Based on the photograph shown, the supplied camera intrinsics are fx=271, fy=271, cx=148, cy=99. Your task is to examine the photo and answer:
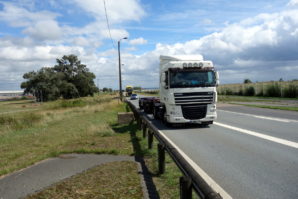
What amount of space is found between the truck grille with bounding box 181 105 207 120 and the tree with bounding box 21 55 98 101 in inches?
3281

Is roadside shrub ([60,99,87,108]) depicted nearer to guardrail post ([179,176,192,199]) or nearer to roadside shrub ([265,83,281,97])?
roadside shrub ([265,83,281,97])

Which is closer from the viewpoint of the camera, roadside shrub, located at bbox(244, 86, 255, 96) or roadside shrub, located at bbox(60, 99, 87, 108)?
roadside shrub, located at bbox(60, 99, 87, 108)

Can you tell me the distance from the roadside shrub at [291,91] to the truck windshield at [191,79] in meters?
30.6

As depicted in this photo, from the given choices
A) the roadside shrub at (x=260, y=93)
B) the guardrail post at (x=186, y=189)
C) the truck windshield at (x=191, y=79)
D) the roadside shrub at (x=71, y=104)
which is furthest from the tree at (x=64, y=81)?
the guardrail post at (x=186, y=189)

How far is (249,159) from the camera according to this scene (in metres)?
6.66

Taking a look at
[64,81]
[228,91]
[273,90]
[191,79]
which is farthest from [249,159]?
[64,81]

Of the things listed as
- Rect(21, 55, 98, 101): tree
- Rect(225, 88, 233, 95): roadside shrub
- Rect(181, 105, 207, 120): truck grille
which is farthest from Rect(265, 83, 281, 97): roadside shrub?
Rect(21, 55, 98, 101): tree

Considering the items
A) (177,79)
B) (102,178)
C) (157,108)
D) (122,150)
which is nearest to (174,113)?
(177,79)

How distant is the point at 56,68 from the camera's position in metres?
97.2

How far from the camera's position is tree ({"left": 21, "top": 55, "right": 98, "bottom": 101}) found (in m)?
92.5

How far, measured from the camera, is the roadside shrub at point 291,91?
37938 millimetres

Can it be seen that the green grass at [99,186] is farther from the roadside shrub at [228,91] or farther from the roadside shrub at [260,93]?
the roadside shrub at [228,91]

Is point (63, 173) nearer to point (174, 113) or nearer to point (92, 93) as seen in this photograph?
point (174, 113)

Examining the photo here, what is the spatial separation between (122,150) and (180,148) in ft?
5.93
